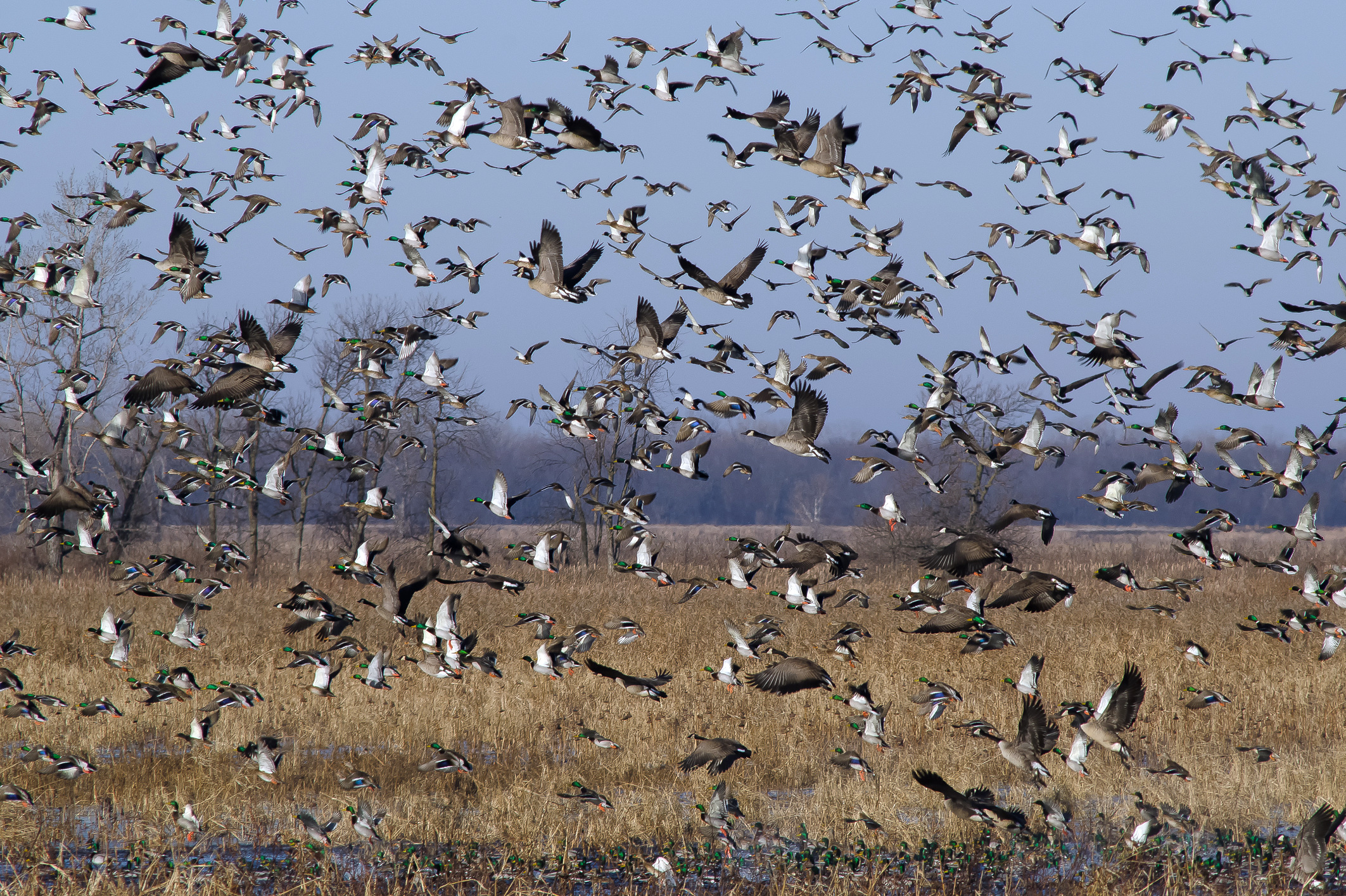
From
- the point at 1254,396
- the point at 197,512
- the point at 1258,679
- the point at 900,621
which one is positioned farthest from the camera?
the point at 197,512

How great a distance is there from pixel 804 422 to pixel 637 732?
5525 millimetres

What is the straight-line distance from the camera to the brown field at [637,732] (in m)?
11.2

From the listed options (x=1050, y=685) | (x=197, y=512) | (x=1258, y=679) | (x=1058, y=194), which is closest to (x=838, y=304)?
(x=1058, y=194)

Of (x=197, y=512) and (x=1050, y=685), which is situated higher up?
(x=1050, y=685)

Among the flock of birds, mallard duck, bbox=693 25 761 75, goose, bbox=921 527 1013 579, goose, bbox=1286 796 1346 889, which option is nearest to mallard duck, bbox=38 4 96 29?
the flock of birds

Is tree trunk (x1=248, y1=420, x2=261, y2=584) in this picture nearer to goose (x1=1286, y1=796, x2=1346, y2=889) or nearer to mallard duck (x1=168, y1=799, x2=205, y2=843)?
mallard duck (x1=168, y1=799, x2=205, y2=843)

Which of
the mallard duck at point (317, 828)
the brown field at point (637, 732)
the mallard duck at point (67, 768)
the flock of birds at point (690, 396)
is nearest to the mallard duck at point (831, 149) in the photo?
the flock of birds at point (690, 396)

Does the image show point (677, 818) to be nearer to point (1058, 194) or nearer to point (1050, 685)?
point (1050, 685)

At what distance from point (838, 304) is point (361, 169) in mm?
7149

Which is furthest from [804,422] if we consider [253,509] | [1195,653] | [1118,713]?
[253,509]

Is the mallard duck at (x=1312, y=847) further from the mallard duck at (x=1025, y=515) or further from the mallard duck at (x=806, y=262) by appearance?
the mallard duck at (x=806, y=262)

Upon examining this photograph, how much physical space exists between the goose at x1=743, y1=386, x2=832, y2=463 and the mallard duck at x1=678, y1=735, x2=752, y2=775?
143 inches

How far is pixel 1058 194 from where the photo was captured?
14383mm

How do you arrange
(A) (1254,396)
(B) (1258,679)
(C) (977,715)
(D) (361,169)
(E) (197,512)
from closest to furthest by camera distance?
(A) (1254,396)
(D) (361,169)
(C) (977,715)
(B) (1258,679)
(E) (197,512)
